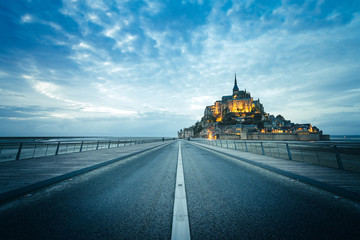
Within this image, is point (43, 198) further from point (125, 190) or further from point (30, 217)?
point (125, 190)

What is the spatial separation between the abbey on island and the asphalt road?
98278 millimetres

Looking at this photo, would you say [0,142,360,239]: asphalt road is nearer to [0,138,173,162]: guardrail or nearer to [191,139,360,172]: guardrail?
[191,139,360,172]: guardrail

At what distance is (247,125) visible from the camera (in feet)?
368

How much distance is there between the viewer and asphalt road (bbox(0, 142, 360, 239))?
1932mm

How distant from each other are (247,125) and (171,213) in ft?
400

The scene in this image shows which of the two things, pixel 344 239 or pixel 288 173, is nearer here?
pixel 344 239

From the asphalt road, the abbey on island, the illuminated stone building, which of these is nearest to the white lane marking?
the asphalt road

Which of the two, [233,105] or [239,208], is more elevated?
[233,105]

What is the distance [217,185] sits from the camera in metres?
4.15

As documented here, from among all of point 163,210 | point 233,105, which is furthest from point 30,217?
point 233,105

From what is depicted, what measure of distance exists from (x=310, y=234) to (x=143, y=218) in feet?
7.80

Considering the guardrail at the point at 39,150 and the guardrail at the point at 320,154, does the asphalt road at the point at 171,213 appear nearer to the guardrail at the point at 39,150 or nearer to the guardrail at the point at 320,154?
the guardrail at the point at 320,154

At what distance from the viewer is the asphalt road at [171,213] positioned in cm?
193

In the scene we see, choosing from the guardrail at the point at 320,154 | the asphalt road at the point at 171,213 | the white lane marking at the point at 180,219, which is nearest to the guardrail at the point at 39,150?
the asphalt road at the point at 171,213
